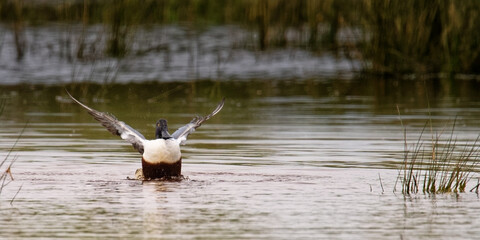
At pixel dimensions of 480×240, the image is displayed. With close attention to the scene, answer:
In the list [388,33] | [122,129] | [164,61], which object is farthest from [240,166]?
[164,61]

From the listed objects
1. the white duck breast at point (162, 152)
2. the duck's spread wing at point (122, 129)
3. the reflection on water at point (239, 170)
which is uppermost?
the duck's spread wing at point (122, 129)

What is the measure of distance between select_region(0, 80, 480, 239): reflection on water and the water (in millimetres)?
14

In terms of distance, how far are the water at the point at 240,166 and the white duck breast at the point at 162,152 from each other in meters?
0.20

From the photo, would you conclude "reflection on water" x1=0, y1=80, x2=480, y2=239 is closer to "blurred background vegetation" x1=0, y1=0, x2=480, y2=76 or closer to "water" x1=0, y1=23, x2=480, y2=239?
"water" x1=0, y1=23, x2=480, y2=239

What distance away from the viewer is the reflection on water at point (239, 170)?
800 cm

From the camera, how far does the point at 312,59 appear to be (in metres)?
25.2

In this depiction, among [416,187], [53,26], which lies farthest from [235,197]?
[53,26]

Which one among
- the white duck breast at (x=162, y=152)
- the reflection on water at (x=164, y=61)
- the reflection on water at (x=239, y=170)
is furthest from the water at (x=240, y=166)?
the reflection on water at (x=164, y=61)

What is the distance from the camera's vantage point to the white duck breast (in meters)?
9.88

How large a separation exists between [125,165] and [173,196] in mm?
2112

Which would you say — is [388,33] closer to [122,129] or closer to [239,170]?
[239,170]

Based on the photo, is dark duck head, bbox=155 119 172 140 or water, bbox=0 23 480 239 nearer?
water, bbox=0 23 480 239

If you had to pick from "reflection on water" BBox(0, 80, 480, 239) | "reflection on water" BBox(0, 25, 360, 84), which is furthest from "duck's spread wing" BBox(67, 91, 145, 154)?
"reflection on water" BBox(0, 25, 360, 84)

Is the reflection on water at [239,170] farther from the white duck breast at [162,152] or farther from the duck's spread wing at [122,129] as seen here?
the duck's spread wing at [122,129]
